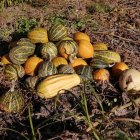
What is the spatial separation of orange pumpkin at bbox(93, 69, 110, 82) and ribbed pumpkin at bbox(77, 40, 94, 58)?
341 mm

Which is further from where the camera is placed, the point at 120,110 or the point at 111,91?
the point at 111,91

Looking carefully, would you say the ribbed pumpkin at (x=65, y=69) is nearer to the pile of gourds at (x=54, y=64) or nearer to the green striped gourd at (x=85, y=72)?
the pile of gourds at (x=54, y=64)

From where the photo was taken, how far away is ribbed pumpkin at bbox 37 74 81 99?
5.14m

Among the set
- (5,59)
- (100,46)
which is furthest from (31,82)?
(100,46)

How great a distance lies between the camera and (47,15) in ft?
24.1

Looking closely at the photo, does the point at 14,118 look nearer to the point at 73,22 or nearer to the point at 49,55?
the point at 49,55

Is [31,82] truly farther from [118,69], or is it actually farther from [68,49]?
[118,69]

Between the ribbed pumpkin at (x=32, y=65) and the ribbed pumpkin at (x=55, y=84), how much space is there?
1.36 feet

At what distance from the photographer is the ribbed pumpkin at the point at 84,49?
580 cm

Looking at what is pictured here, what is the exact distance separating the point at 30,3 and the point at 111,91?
3.02m

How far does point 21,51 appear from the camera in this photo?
572 centimetres

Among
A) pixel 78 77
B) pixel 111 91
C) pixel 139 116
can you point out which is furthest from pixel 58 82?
pixel 139 116

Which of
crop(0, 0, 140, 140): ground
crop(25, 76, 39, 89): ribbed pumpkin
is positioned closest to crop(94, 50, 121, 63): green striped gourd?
crop(0, 0, 140, 140): ground

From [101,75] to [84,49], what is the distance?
48 centimetres
